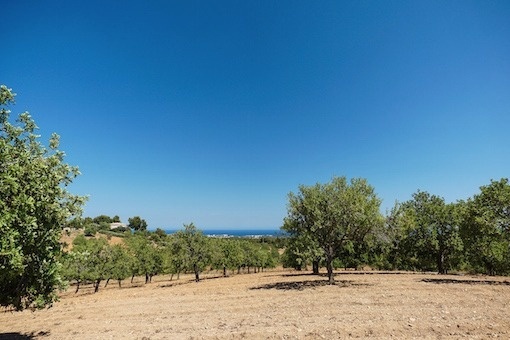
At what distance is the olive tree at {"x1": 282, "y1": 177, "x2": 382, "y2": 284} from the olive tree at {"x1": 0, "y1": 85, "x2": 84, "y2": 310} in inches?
1019

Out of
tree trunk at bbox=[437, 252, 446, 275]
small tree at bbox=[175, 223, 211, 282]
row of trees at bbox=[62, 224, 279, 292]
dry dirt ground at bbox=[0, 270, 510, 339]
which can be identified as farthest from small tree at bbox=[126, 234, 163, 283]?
tree trunk at bbox=[437, 252, 446, 275]

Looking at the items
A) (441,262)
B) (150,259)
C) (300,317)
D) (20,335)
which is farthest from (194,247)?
(441,262)

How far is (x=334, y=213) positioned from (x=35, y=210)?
2910cm

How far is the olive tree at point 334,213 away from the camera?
35.1 metres

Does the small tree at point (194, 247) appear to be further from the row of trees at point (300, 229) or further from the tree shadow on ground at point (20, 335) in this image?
the tree shadow on ground at point (20, 335)

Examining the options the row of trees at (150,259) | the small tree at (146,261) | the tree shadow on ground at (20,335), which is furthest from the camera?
the small tree at (146,261)

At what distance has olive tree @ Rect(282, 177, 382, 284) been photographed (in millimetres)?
35062

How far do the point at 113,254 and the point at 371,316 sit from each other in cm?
6707

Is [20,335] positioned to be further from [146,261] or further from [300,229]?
[146,261]

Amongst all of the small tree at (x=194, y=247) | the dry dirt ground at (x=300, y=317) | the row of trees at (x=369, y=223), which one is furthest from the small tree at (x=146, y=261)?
the row of trees at (x=369, y=223)

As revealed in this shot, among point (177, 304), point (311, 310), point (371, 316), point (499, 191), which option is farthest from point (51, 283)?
point (499, 191)

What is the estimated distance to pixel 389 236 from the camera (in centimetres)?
4109

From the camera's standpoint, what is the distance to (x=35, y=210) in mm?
15484

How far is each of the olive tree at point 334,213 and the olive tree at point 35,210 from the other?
25871 mm
